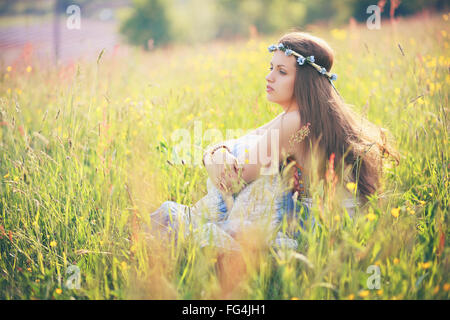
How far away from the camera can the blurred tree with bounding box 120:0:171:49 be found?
12492 millimetres

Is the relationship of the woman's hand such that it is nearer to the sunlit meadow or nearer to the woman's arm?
the woman's arm

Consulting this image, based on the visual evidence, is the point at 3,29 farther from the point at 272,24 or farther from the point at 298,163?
the point at 298,163

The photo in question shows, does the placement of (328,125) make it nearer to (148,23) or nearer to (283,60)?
(283,60)

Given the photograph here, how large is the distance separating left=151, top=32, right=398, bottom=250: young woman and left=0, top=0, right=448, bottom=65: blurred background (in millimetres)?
2589

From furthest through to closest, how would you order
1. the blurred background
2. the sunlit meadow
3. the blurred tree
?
the blurred tree
the blurred background
the sunlit meadow

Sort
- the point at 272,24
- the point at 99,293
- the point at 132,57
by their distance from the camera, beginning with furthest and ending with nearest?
the point at 272,24 → the point at 132,57 → the point at 99,293

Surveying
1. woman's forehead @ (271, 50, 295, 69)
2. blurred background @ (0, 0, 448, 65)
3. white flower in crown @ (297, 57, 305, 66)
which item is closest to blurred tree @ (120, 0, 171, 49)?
blurred background @ (0, 0, 448, 65)

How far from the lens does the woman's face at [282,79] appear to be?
5.75 ft

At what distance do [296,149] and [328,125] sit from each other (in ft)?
0.65

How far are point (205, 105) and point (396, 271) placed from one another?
200 centimetres

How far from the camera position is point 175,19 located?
12930 mm

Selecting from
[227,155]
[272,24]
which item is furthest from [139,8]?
[227,155]

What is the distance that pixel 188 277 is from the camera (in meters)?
1.36

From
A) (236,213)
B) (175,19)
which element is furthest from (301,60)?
(175,19)
